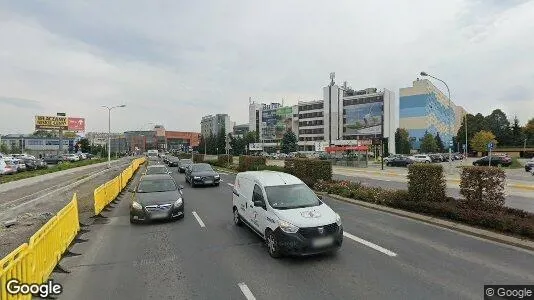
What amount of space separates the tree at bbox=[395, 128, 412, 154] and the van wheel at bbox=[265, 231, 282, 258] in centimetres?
10409

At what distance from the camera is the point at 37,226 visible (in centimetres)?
1190

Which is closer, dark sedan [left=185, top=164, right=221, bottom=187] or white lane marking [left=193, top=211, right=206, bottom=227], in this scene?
white lane marking [left=193, top=211, right=206, bottom=227]

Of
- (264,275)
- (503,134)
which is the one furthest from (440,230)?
(503,134)

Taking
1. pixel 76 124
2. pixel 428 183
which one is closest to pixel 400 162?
pixel 428 183

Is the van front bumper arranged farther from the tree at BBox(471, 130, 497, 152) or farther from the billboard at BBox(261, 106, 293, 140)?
the billboard at BBox(261, 106, 293, 140)

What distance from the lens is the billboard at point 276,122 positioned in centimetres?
15050

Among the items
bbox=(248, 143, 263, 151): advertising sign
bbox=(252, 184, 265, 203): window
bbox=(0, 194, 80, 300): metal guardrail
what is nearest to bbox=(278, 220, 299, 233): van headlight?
bbox=(252, 184, 265, 203): window

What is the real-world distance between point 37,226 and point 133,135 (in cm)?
18141

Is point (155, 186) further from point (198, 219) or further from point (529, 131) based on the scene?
point (529, 131)

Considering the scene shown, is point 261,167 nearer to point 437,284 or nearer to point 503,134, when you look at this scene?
point 437,284

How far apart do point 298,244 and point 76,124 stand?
115 metres

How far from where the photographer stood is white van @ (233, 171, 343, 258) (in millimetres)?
7496

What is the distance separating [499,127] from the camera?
10988 centimetres

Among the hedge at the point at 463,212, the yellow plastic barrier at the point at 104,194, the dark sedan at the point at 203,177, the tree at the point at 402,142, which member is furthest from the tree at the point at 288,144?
the hedge at the point at 463,212
